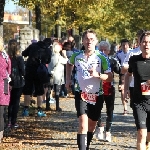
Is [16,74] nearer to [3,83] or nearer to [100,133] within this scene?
[100,133]

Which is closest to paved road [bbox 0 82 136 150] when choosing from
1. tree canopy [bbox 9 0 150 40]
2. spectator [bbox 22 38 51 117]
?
spectator [bbox 22 38 51 117]

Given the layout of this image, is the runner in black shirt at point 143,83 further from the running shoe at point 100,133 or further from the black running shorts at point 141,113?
the running shoe at point 100,133

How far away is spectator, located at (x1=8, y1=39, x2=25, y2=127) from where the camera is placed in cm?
981

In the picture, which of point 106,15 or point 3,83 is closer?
point 3,83

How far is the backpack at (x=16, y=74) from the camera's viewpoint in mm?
9945

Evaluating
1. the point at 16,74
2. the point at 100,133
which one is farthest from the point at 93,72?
the point at 16,74

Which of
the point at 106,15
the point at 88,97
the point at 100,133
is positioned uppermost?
the point at 106,15

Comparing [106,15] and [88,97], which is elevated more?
[106,15]

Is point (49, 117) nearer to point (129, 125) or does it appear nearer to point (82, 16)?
point (129, 125)

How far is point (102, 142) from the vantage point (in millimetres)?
8969

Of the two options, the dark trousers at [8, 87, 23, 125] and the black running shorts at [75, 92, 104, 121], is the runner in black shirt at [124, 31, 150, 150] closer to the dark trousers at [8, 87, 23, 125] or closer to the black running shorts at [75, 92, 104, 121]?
the black running shorts at [75, 92, 104, 121]

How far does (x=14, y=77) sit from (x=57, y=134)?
1514 millimetres

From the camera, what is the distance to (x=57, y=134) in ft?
32.1

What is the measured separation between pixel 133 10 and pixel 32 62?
23.7 m
